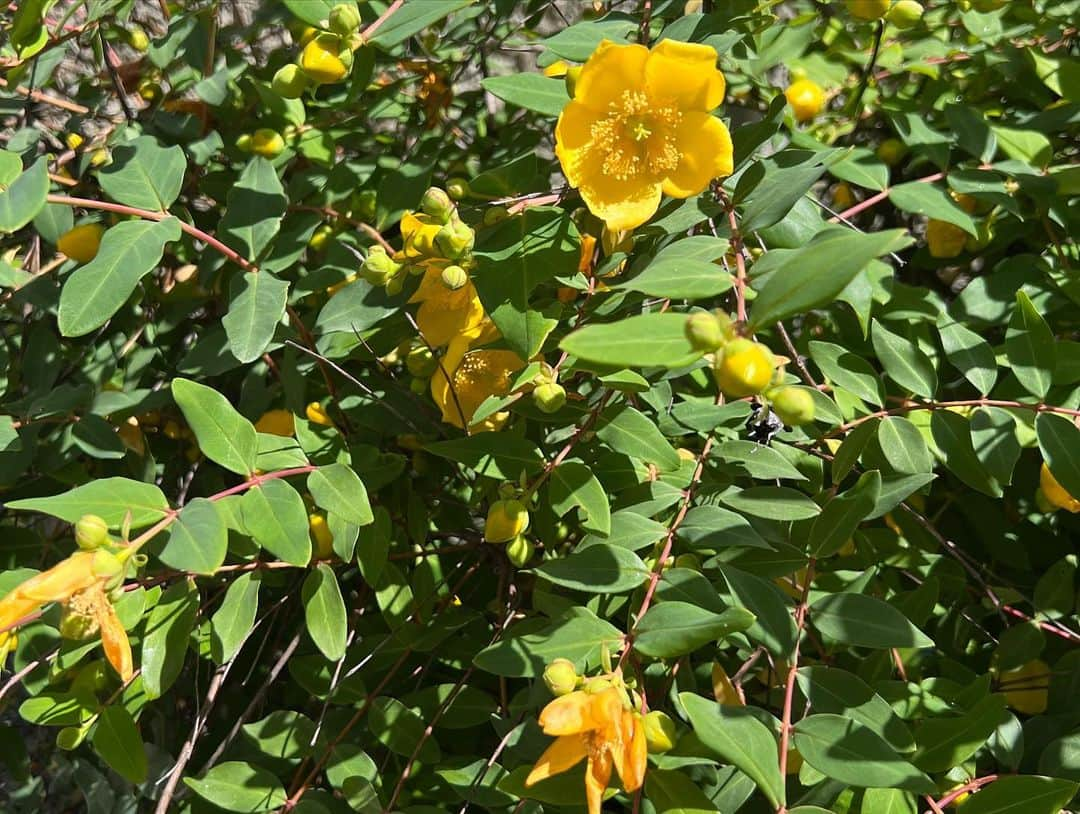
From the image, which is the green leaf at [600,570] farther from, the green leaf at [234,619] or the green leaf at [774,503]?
the green leaf at [234,619]

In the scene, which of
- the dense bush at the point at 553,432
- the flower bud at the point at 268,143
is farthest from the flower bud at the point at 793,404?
the flower bud at the point at 268,143

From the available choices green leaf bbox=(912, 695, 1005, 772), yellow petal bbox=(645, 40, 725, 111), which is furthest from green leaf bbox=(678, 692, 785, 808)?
yellow petal bbox=(645, 40, 725, 111)

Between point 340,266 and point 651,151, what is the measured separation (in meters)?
0.41

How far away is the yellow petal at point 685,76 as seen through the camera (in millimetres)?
896

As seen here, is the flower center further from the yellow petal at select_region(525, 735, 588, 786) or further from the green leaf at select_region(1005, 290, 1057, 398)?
the yellow petal at select_region(525, 735, 588, 786)

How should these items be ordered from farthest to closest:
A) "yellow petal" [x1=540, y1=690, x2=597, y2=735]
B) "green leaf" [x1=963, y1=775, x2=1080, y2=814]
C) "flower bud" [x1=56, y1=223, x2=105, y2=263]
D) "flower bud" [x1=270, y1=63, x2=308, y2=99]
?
1. "flower bud" [x1=56, y1=223, x2=105, y2=263]
2. "flower bud" [x1=270, y1=63, x2=308, y2=99]
3. "green leaf" [x1=963, y1=775, x2=1080, y2=814]
4. "yellow petal" [x1=540, y1=690, x2=597, y2=735]

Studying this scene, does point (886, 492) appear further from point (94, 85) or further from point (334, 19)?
point (94, 85)

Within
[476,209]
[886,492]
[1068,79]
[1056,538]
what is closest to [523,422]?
[476,209]

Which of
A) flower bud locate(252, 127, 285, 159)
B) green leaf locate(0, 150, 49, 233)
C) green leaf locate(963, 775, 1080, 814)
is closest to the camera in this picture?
green leaf locate(963, 775, 1080, 814)

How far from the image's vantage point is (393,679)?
48.8 inches

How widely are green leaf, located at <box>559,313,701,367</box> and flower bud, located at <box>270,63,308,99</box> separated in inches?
22.7

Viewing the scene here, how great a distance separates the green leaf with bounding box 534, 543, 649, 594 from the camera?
0.85 m

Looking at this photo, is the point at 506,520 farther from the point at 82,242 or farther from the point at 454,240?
the point at 82,242

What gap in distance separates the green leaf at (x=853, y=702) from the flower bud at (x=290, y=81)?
0.81 metres
